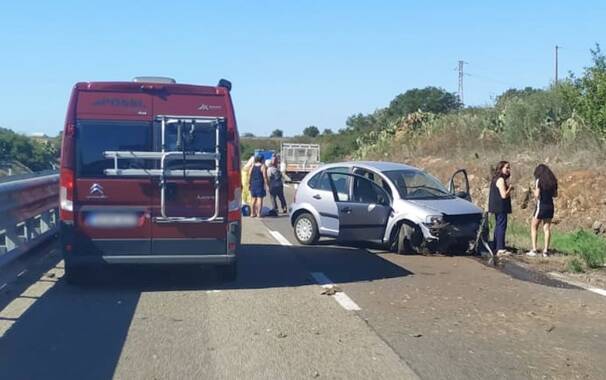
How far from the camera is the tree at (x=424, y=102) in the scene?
71.5m

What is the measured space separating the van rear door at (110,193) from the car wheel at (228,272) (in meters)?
1.14

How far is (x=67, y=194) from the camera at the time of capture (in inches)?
389

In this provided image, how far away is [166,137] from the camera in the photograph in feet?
33.1

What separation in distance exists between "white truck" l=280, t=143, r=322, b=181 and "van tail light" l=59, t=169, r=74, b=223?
36.9 metres

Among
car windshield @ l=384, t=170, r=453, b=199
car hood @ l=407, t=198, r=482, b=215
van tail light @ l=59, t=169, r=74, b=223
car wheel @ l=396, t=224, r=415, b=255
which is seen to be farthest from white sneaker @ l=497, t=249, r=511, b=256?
van tail light @ l=59, t=169, r=74, b=223

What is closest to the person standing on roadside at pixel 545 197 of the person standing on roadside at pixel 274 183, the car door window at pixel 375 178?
the car door window at pixel 375 178

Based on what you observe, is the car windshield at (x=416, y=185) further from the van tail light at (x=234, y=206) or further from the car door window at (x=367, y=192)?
the van tail light at (x=234, y=206)

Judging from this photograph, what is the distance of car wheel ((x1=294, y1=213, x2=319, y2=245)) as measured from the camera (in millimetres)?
15305

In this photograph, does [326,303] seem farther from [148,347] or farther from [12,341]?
[12,341]

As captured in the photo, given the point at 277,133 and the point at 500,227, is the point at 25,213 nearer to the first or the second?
the point at 500,227

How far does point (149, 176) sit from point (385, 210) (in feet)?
18.0

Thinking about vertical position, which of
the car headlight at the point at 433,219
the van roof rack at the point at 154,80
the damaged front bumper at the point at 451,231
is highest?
the van roof rack at the point at 154,80

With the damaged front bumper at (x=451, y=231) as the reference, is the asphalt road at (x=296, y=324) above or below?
below

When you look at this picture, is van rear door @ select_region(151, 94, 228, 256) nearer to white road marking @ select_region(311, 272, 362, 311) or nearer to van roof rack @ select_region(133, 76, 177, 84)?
van roof rack @ select_region(133, 76, 177, 84)
